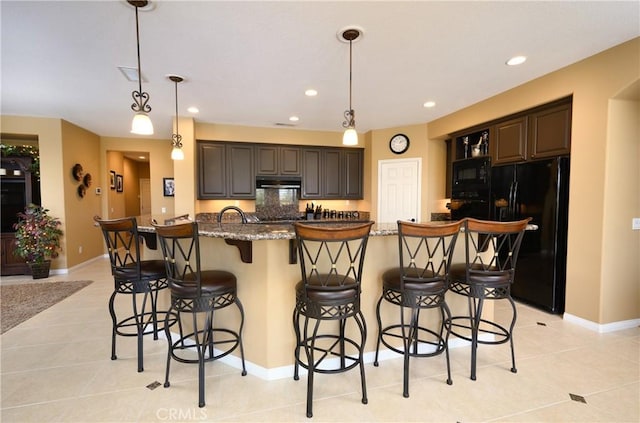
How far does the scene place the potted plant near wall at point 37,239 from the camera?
4523 millimetres

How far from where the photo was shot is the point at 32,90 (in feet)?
11.6

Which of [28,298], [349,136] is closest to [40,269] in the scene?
[28,298]

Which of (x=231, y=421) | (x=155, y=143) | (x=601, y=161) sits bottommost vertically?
(x=231, y=421)

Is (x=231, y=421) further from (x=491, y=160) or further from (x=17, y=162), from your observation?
(x=17, y=162)

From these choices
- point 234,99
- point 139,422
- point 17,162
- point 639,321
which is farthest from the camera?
point 17,162

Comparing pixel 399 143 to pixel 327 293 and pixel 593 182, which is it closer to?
pixel 593 182

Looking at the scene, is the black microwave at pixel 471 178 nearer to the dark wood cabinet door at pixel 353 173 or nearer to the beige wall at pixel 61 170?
the dark wood cabinet door at pixel 353 173

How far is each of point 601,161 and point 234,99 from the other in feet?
13.3

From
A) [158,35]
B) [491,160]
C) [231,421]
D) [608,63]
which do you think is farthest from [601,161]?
[158,35]

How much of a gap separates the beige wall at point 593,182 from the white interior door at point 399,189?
2.35m

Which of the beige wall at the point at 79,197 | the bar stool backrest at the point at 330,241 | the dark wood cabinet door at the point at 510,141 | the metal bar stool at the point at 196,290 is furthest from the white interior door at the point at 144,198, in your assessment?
the dark wood cabinet door at the point at 510,141

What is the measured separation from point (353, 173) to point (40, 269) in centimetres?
548

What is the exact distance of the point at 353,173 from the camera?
585 centimetres

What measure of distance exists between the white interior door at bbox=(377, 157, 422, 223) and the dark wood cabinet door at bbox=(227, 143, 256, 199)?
2.36m
